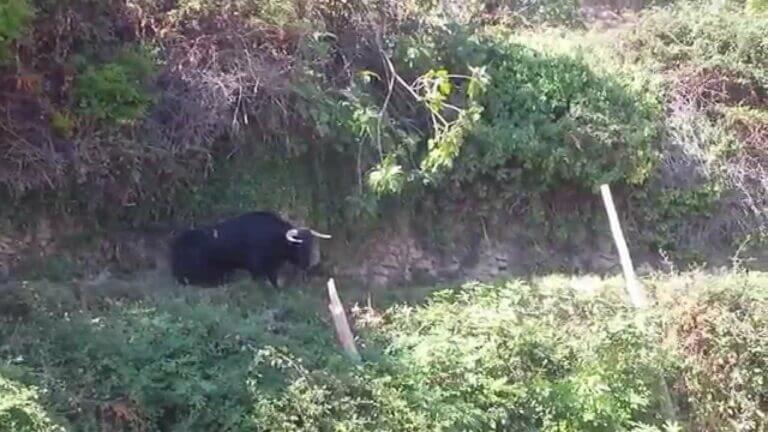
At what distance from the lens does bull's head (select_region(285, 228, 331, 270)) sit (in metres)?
8.74

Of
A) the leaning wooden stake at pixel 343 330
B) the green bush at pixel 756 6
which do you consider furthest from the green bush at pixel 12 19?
the green bush at pixel 756 6

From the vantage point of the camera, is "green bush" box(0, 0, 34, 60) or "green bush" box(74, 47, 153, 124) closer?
"green bush" box(0, 0, 34, 60)

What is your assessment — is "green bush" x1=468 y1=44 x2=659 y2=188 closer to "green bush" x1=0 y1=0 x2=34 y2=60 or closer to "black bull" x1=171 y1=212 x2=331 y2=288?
"black bull" x1=171 y1=212 x2=331 y2=288

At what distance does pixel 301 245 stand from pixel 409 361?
184cm

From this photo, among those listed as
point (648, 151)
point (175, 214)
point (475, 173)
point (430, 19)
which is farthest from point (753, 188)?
point (175, 214)

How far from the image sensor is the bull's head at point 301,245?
874 cm

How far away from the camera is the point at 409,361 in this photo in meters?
7.34

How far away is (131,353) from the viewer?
684 centimetres

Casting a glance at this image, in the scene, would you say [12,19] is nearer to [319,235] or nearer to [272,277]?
[272,277]

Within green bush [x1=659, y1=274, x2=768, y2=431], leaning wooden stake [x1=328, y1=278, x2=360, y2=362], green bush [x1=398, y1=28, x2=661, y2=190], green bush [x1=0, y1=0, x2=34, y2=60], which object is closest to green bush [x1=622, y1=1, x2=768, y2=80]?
green bush [x1=398, y1=28, x2=661, y2=190]

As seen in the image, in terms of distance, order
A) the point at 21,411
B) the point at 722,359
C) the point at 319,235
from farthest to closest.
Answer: the point at 319,235 < the point at 722,359 < the point at 21,411

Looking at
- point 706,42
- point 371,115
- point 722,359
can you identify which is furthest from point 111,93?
point 706,42

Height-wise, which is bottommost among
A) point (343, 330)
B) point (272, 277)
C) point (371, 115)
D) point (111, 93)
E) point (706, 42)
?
point (343, 330)

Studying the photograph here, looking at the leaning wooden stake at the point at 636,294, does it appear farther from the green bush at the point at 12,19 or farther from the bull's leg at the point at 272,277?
the green bush at the point at 12,19
